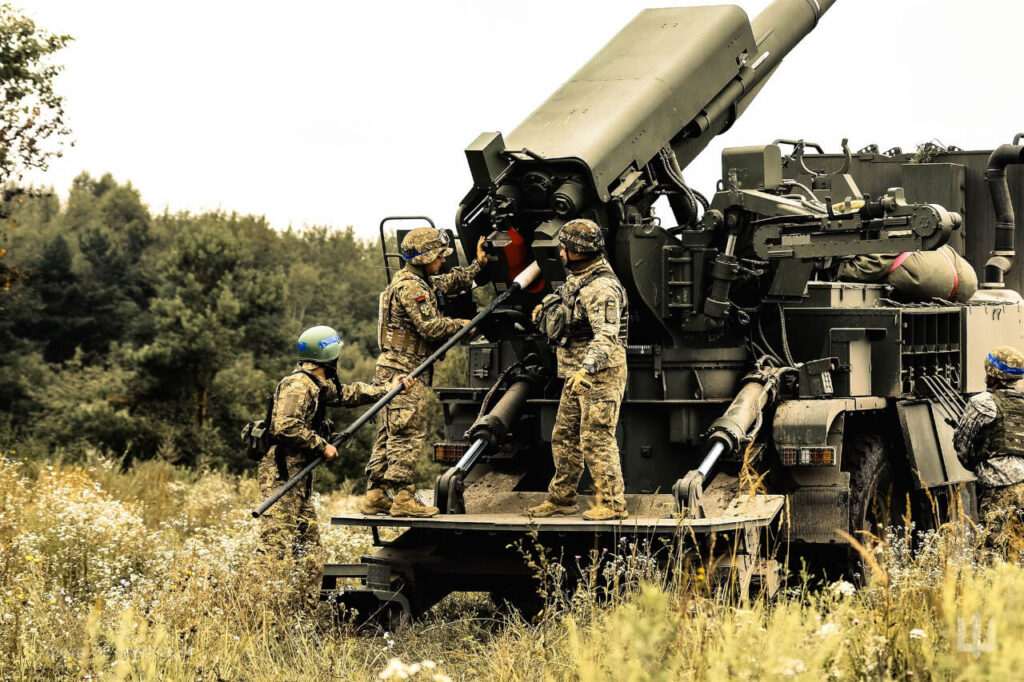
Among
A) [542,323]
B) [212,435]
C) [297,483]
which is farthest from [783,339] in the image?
[212,435]

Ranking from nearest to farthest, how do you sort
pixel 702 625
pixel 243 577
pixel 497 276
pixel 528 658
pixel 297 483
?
pixel 702 625
pixel 528 658
pixel 243 577
pixel 297 483
pixel 497 276

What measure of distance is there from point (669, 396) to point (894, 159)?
4717 mm

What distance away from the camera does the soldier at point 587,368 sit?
25.5 ft

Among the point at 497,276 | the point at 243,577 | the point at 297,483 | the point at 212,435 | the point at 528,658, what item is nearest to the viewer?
the point at 528,658

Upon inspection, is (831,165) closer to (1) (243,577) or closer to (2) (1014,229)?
(2) (1014,229)

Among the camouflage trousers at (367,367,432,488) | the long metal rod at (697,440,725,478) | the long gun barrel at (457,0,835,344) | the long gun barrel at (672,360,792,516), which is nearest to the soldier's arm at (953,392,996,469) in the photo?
the long gun barrel at (672,360,792,516)

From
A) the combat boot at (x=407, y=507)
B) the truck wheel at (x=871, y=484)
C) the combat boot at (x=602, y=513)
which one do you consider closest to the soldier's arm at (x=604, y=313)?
the combat boot at (x=602, y=513)

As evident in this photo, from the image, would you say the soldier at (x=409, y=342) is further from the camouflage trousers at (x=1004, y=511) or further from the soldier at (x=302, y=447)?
the camouflage trousers at (x=1004, y=511)

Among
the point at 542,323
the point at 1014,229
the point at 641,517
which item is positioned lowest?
the point at 641,517

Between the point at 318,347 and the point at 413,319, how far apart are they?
60 cm

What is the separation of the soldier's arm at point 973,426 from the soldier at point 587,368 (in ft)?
7.65

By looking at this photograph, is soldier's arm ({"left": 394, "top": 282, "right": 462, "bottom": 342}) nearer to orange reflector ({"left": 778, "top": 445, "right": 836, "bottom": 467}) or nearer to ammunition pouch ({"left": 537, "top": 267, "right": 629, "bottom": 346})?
ammunition pouch ({"left": 537, "top": 267, "right": 629, "bottom": 346})

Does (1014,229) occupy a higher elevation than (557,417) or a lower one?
higher

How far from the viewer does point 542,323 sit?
8.15 meters
